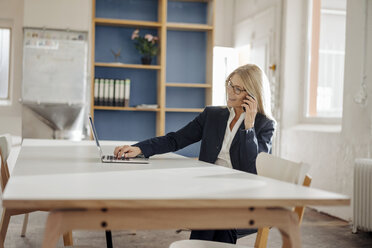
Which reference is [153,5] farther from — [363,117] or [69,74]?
[363,117]

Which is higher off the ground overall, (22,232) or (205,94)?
(205,94)

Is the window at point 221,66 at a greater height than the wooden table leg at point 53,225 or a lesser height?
greater

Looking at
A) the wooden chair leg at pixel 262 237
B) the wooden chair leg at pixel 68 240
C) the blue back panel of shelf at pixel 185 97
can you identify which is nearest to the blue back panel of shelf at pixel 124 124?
the blue back panel of shelf at pixel 185 97

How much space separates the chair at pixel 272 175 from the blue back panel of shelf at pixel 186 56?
3.83m

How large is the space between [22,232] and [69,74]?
2.28 meters

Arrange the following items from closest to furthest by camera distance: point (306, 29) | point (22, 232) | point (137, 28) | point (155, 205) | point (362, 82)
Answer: point (155, 205), point (22, 232), point (362, 82), point (306, 29), point (137, 28)

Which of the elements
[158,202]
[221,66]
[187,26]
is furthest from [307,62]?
[158,202]

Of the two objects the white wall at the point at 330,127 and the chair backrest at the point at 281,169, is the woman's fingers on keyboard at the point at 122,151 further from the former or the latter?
the white wall at the point at 330,127

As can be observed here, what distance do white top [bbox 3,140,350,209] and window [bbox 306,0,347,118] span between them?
11.3 ft

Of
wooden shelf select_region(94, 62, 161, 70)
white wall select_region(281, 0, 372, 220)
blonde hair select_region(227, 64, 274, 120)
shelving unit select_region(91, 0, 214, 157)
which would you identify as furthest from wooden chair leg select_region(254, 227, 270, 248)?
wooden shelf select_region(94, 62, 161, 70)

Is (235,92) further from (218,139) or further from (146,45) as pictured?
(146,45)

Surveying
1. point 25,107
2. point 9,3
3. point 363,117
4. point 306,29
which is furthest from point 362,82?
point 9,3

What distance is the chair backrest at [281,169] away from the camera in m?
1.58

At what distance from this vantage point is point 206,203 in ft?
3.96
